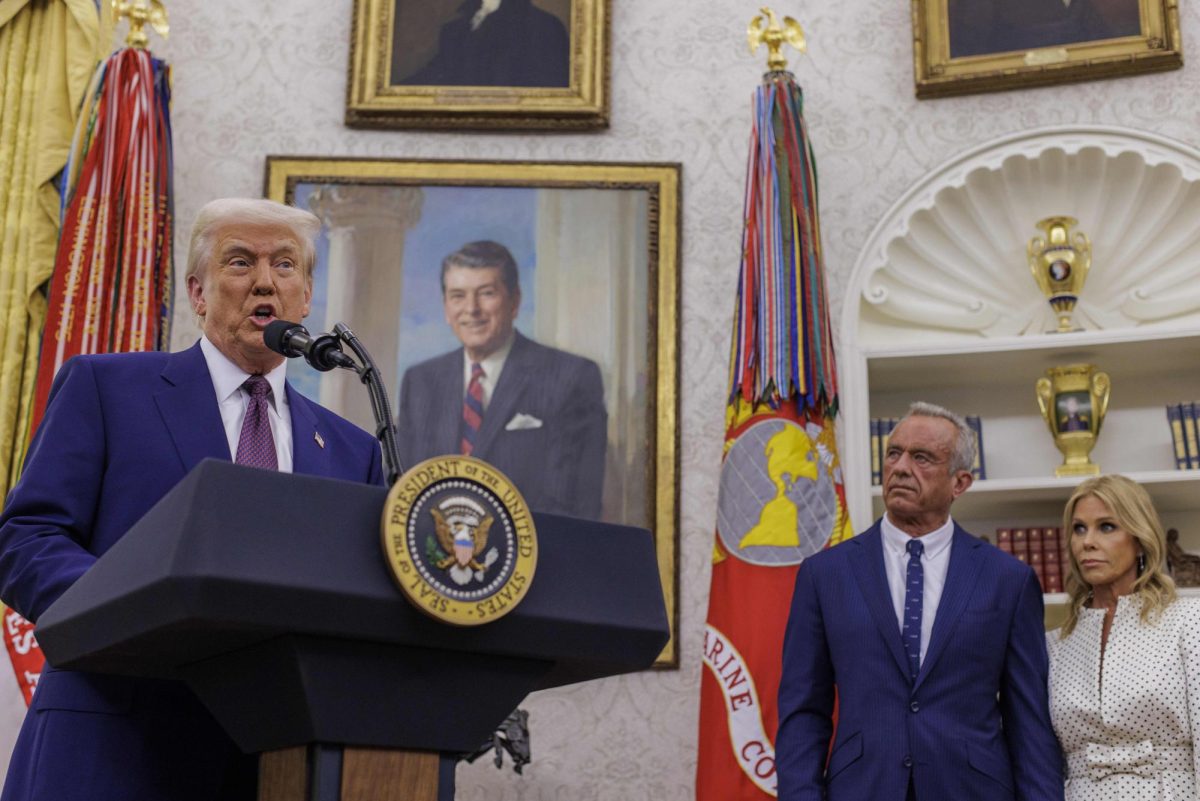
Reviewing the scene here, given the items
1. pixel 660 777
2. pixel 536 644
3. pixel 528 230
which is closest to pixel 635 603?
pixel 536 644

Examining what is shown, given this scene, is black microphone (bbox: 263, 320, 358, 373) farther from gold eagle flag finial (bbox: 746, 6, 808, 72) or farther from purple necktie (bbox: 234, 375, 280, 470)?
gold eagle flag finial (bbox: 746, 6, 808, 72)

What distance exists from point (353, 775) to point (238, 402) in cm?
65

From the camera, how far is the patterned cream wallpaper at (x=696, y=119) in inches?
196

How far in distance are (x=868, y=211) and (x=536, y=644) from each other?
4.10 meters

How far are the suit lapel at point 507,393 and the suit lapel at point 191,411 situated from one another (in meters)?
3.23

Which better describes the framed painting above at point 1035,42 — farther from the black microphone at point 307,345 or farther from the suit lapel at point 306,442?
the black microphone at point 307,345

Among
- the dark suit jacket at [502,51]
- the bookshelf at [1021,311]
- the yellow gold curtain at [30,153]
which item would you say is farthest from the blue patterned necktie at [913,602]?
the yellow gold curtain at [30,153]

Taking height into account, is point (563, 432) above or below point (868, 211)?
below

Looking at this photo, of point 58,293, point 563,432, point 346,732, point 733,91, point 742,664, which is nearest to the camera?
point 346,732

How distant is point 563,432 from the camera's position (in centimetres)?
496

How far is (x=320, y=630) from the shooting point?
3.81 ft

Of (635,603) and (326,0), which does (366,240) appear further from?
(635,603)

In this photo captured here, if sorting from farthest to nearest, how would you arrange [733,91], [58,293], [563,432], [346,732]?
[733,91] < [563,432] < [58,293] < [346,732]

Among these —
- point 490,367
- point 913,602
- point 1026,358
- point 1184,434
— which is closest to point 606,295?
point 490,367
